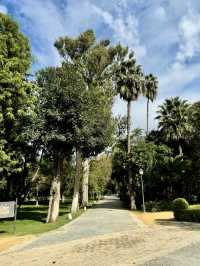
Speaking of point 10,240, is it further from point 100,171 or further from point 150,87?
point 100,171

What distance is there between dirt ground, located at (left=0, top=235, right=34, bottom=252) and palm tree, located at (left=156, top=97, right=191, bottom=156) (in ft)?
94.3

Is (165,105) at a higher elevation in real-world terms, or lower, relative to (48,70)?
higher

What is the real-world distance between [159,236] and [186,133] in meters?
28.1

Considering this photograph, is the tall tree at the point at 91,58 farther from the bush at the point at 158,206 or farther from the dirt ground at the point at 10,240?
the dirt ground at the point at 10,240

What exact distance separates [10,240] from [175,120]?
30.5m

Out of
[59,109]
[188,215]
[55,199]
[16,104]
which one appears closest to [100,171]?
[55,199]

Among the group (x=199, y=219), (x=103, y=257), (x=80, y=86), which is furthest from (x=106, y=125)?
(x=103, y=257)

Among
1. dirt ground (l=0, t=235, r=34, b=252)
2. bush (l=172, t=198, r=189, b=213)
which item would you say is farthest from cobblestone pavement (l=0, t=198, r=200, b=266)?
bush (l=172, t=198, r=189, b=213)

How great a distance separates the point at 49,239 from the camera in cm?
1345

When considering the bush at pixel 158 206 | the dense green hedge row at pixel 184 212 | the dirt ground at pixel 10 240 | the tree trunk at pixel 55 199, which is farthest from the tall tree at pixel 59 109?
the bush at pixel 158 206

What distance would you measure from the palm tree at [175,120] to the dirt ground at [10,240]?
28.7m

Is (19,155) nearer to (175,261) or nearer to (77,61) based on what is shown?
(77,61)

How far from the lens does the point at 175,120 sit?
132 feet

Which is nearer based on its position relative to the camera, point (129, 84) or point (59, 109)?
point (59, 109)
